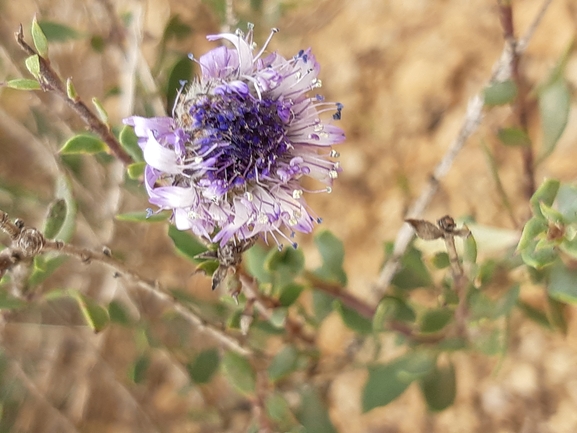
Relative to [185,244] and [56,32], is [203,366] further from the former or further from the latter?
[56,32]

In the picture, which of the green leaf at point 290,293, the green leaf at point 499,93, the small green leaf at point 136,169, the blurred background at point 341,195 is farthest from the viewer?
the blurred background at point 341,195

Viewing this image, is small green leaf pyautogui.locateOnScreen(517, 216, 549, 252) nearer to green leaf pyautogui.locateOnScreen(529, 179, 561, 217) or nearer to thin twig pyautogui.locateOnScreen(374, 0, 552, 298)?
green leaf pyautogui.locateOnScreen(529, 179, 561, 217)

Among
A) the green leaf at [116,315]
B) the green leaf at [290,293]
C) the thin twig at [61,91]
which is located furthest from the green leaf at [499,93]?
the green leaf at [116,315]

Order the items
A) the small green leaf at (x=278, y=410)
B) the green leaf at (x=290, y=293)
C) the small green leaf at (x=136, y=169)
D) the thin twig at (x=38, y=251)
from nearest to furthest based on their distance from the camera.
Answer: the thin twig at (x=38, y=251) → the small green leaf at (x=136, y=169) → the green leaf at (x=290, y=293) → the small green leaf at (x=278, y=410)

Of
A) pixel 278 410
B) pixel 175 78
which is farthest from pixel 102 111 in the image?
pixel 278 410

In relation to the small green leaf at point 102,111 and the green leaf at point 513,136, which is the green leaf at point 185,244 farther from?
the green leaf at point 513,136

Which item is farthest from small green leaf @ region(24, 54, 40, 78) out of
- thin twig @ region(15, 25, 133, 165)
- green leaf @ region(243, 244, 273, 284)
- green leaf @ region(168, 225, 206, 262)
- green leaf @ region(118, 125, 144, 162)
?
green leaf @ region(243, 244, 273, 284)
